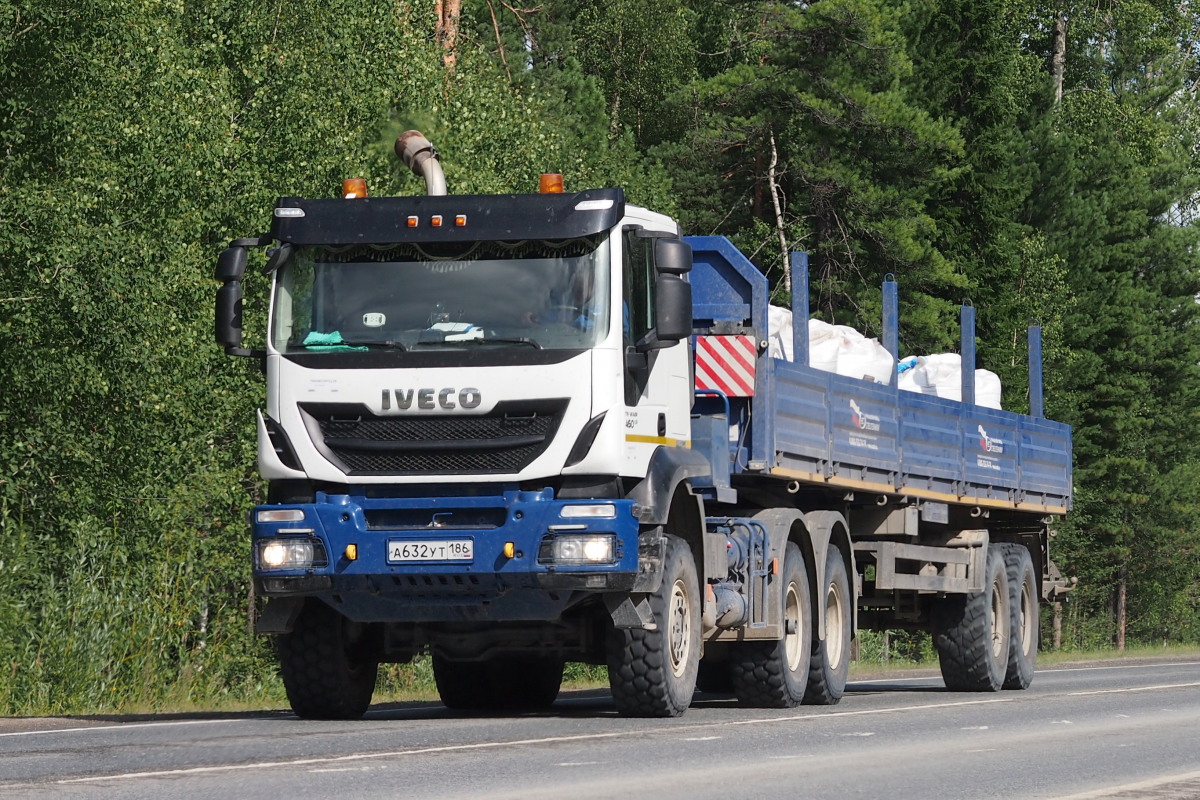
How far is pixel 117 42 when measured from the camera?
22.6 meters

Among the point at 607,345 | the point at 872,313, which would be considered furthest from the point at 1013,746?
the point at 872,313

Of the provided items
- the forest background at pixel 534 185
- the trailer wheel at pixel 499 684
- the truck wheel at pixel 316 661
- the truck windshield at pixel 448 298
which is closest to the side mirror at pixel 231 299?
the truck windshield at pixel 448 298

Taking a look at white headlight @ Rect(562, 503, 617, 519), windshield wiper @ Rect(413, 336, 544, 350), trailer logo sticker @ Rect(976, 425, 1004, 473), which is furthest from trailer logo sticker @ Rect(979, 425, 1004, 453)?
windshield wiper @ Rect(413, 336, 544, 350)

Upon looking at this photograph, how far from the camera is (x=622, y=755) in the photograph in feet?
34.8

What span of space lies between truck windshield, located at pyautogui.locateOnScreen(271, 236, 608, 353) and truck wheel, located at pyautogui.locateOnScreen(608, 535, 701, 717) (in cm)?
173

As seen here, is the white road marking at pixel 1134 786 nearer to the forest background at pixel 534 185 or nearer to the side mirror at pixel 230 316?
the side mirror at pixel 230 316

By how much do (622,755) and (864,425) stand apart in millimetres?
7056

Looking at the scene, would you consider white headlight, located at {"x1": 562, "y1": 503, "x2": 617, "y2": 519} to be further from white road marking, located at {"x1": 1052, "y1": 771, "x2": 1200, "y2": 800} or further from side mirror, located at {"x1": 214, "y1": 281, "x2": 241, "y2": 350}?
white road marking, located at {"x1": 1052, "y1": 771, "x2": 1200, "y2": 800}

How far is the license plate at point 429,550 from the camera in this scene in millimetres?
12586

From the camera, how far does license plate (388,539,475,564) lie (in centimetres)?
1259

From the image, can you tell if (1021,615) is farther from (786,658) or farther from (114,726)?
(114,726)

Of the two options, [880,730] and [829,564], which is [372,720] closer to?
[880,730]

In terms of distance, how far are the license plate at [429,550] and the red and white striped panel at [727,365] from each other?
3.18 meters

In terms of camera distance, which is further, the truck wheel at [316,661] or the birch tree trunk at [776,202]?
the birch tree trunk at [776,202]
